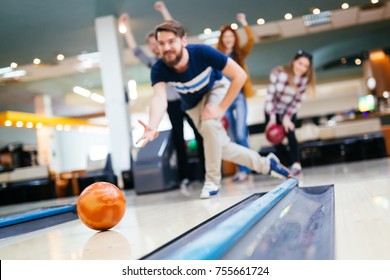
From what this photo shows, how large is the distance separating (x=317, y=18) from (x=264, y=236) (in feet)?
25.3

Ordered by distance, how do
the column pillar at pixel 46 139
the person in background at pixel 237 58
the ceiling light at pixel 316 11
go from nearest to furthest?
1. the person in background at pixel 237 58
2. the ceiling light at pixel 316 11
3. the column pillar at pixel 46 139

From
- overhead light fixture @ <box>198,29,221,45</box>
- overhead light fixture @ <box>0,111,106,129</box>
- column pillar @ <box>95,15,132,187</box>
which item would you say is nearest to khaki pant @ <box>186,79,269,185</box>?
column pillar @ <box>95,15,132,187</box>

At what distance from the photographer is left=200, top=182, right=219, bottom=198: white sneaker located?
262 cm

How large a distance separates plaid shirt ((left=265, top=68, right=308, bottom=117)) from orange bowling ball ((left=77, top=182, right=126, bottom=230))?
239 cm

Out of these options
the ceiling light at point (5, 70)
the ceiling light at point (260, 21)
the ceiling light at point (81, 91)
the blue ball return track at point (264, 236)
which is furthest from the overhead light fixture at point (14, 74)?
the blue ball return track at point (264, 236)

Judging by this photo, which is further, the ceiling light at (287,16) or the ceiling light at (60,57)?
the ceiling light at (60,57)

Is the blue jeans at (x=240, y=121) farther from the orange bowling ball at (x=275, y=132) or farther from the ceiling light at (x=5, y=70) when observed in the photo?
the ceiling light at (x=5, y=70)

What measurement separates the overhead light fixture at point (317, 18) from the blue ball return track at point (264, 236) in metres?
6.83

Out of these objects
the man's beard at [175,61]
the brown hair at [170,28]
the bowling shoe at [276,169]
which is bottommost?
the bowling shoe at [276,169]

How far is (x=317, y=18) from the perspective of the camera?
27.1 feet

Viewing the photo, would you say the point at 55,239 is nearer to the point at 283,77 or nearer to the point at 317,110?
the point at 283,77

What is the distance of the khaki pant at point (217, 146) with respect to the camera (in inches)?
102

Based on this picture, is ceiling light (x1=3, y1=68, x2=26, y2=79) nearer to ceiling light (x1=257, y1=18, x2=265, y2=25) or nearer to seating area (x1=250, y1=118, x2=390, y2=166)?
ceiling light (x1=257, y1=18, x2=265, y2=25)

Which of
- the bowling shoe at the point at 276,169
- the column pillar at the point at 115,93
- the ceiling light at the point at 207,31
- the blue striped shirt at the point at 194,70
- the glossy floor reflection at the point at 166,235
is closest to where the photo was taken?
the glossy floor reflection at the point at 166,235
